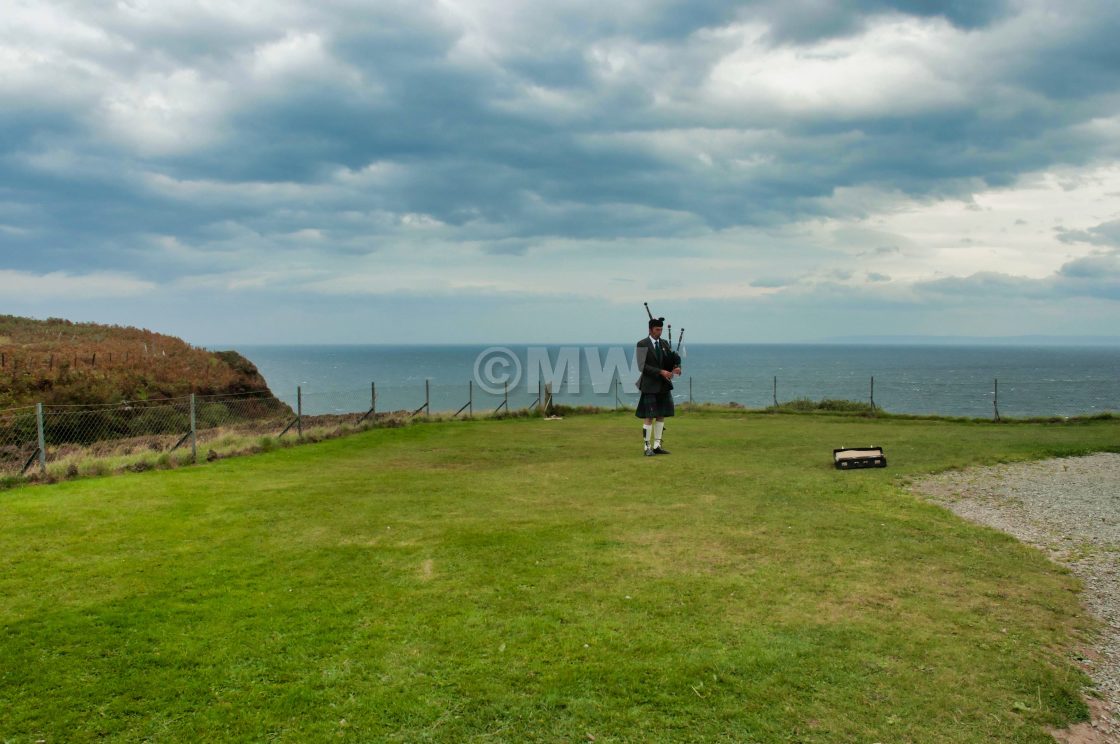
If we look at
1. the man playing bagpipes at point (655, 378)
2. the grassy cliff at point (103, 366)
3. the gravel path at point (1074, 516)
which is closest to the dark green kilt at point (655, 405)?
the man playing bagpipes at point (655, 378)

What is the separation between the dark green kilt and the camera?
575 inches

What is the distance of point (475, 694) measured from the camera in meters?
4.43

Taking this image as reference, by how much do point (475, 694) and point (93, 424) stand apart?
69.3ft

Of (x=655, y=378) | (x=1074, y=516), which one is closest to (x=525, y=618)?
(x=1074, y=516)

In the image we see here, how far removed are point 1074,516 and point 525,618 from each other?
26.8ft

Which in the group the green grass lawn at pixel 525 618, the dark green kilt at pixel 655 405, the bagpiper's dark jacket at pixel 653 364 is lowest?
the green grass lawn at pixel 525 618

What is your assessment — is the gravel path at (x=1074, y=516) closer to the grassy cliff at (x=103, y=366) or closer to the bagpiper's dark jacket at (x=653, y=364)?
the bagpiper's dark jacket at (x=653, y=364)

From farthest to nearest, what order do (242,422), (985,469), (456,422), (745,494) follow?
(242,422) → (456,422) → (985,469) → (745,494)

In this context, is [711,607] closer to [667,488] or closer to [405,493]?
[667,488]

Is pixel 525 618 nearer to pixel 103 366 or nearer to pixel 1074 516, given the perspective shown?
pixel 1074 516

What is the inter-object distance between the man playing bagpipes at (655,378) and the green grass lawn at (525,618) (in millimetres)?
3990

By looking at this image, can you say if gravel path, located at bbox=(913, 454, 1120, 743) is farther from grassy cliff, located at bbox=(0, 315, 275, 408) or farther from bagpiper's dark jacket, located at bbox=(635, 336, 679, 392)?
grassy cliff, located at bbox=(0, 315, 275, 408)

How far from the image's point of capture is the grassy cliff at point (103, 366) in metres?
21.9

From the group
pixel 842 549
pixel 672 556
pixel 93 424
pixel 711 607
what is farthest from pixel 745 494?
pixel 93 424
